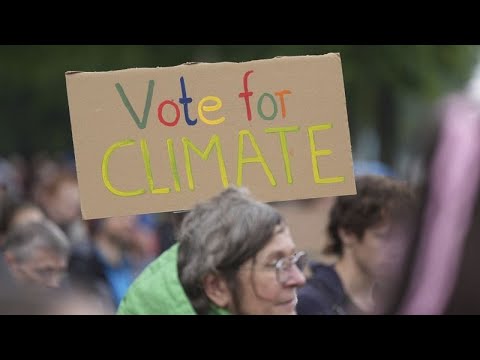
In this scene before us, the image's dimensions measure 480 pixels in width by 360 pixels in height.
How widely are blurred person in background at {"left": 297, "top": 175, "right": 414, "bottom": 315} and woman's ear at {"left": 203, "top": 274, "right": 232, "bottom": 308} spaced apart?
0.33m

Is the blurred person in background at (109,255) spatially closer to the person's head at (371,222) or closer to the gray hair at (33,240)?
the gray hair at (33,240)

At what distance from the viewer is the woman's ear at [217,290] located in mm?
3295

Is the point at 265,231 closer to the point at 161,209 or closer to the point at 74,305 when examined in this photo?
the point at 161,209

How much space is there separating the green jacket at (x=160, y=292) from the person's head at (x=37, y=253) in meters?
1.03

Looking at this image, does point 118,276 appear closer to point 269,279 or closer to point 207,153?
point 207,153

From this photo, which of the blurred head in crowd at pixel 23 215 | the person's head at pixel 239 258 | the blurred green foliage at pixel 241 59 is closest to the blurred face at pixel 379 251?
the person's head at pixel 239 258

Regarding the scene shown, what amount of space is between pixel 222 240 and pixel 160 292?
230 mm

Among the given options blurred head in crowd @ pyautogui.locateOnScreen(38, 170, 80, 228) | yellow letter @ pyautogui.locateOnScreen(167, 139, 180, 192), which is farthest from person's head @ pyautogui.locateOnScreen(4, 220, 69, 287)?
yellow letter @ pyautogui.locateOnScreen(167, 139, 180, 192)

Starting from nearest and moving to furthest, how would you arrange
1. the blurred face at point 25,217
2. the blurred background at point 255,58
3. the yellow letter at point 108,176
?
the yellow letter at point 108,176, the blurred face at point 25,217, the blurred background at point 255,58

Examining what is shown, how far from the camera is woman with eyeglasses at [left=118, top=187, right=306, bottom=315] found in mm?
3279

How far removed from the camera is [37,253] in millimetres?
4465

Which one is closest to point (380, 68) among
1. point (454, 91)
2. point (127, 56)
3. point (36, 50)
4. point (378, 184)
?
point (454, 91)
